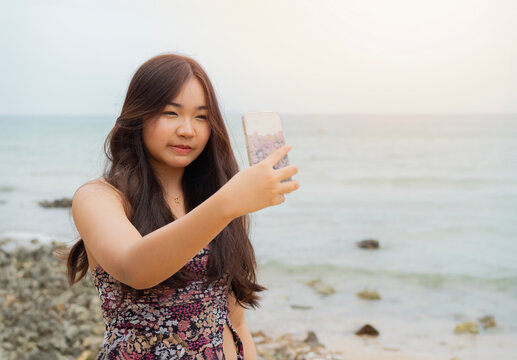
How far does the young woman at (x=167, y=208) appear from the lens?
1.58m

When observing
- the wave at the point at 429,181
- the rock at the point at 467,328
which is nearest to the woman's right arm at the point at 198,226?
the rock at the point at 467,328

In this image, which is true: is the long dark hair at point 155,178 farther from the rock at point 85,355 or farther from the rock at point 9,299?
the rock at point 9,299

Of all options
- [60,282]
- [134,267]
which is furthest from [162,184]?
[60,282]

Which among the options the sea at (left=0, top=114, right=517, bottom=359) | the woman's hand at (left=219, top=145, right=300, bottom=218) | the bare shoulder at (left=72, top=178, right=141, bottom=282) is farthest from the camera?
the sea at (left=0, top=114, right=517, bottom=359)

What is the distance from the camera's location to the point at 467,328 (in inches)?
223

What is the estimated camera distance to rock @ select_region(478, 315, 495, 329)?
231 inches

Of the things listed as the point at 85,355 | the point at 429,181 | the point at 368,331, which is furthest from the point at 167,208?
the point at 429,181

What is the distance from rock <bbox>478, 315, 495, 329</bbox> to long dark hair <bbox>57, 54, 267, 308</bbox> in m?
4.81

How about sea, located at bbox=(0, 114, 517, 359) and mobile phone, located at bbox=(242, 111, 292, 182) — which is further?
sea, located at bbox=(0, 114, 517, 359)

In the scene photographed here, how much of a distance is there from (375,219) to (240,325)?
31.5ft

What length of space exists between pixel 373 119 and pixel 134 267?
18029 millimetres

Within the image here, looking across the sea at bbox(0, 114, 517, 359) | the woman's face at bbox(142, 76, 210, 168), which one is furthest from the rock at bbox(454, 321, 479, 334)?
the woman's face at bbox(142, 76, 210, 168)

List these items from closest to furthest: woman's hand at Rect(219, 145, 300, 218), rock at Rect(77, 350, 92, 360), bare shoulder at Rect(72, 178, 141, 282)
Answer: woman's hand at Rect(219, 145, 300, 218), bare shoulder at Rect(72, 178, 141, 282), rock at Rect(77, 350, 92, 360)

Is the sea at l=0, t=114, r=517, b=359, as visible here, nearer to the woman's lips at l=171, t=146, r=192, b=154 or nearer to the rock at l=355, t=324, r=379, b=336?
the rock at l=355, t=324, r=379, b=336
